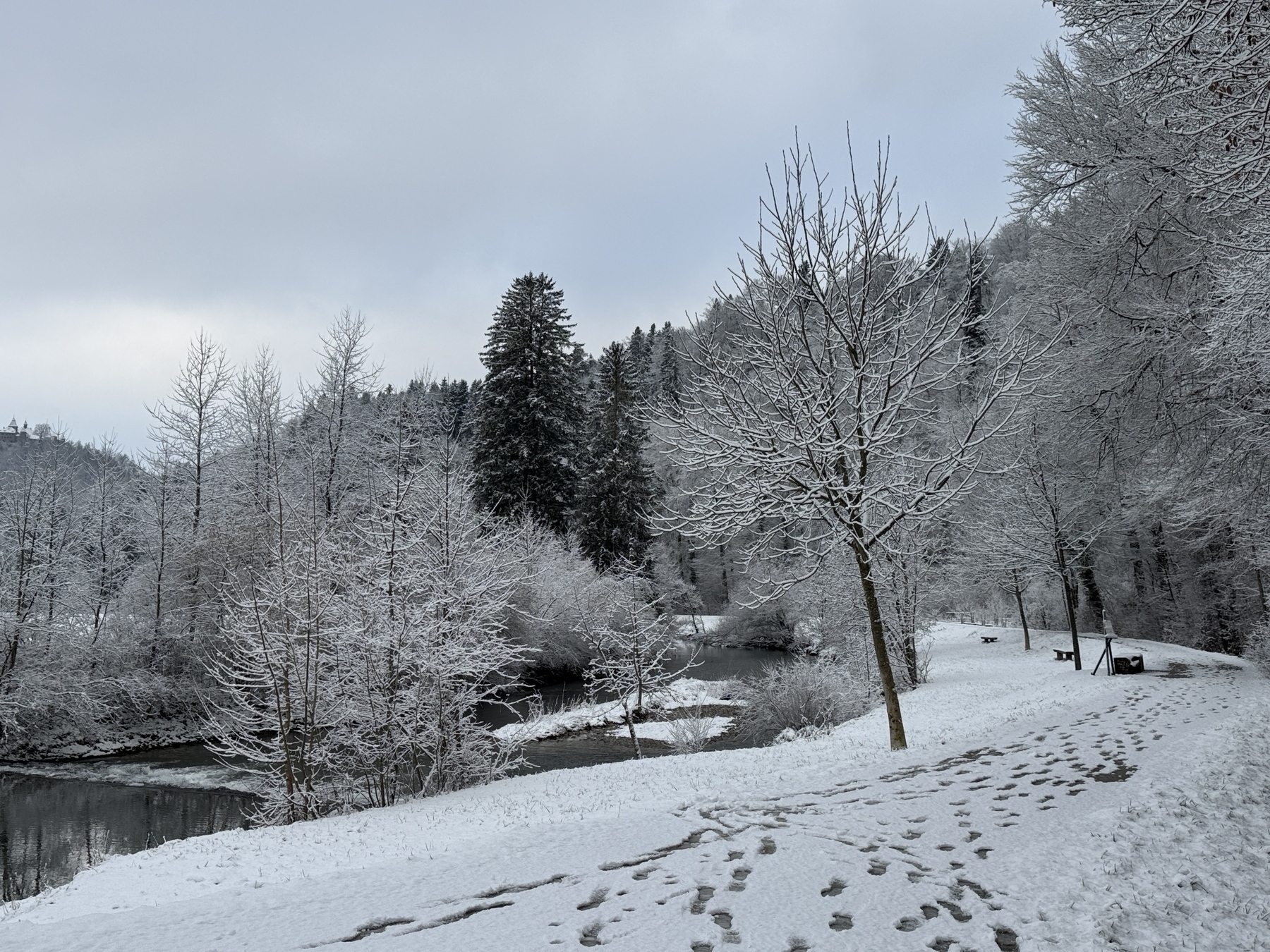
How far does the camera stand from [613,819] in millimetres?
6105

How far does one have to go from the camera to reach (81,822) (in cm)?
1111

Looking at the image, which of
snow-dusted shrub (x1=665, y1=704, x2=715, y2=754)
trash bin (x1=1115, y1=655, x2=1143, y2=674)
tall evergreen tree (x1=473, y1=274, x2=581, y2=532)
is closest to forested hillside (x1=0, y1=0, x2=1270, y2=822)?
trash bin (x1=1115, y1=655, x2=1143, y2=674)

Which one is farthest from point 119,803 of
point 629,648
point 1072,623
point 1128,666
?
point 1072,623

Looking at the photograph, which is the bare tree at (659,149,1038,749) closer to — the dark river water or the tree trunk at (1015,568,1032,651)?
the dark river water

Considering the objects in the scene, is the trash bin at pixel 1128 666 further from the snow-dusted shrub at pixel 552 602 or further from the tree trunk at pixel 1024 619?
the snow-dusted shrub at pixel 552 602

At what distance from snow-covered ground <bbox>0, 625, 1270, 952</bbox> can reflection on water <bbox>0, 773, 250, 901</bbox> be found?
3.40 m

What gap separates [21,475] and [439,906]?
2329 cm

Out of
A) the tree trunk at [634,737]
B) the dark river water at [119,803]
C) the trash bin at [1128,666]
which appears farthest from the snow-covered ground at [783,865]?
the trash bin at [1128,666]

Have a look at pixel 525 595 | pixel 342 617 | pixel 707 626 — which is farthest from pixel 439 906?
pixel 707 626

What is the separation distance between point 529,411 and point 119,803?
2275 centimetres

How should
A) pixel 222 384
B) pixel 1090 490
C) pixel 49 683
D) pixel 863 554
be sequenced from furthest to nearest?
1. pixel 222 384
2. pixel 1090 490
3. pixel 49 683
4. pixel 863 554

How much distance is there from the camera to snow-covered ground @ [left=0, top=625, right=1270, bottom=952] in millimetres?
3570

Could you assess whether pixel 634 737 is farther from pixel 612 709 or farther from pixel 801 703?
pixel 612 709

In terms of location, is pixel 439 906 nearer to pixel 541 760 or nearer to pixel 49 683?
pixel 541 760
